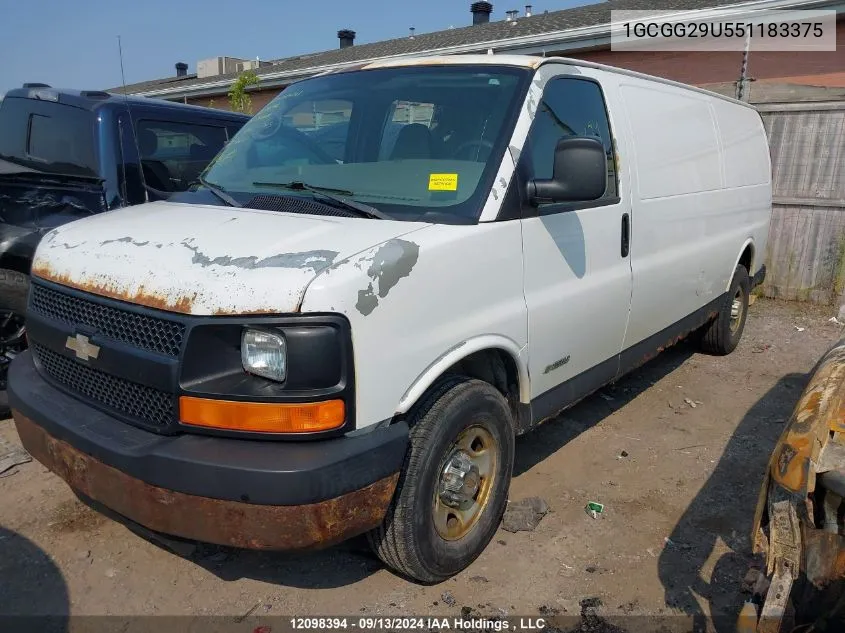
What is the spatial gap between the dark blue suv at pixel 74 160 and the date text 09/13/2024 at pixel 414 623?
2973 millimetres

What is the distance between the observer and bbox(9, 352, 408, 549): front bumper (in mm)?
2270

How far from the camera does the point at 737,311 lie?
6.55m

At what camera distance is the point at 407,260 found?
2512mm

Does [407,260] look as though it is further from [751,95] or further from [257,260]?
[751,95]

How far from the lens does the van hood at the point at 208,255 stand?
2.32 m

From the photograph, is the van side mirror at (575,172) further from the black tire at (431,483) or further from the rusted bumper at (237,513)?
the rusted bumper at (237,513)

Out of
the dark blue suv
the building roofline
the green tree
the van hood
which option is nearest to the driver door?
the van hood

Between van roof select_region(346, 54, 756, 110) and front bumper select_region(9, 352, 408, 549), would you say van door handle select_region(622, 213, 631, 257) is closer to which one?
van roof select_region(346, 54, 756, 110)

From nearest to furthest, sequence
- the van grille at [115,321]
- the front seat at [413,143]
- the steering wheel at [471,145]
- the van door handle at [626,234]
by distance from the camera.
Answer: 1. the van grille at [115,321]
2. the steering wheel at [471,145]
3. the front seat at [413,143]
4. the van door handle at [626,234]

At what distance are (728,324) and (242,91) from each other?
13231 mm

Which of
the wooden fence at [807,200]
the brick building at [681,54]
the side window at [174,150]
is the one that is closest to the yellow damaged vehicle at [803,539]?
the side window at [174,150]

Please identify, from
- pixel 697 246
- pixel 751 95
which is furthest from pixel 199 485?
pixel 751 95

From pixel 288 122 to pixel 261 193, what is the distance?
0.66 m

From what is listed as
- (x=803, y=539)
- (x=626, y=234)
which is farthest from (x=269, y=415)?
(x=626, y=234)
